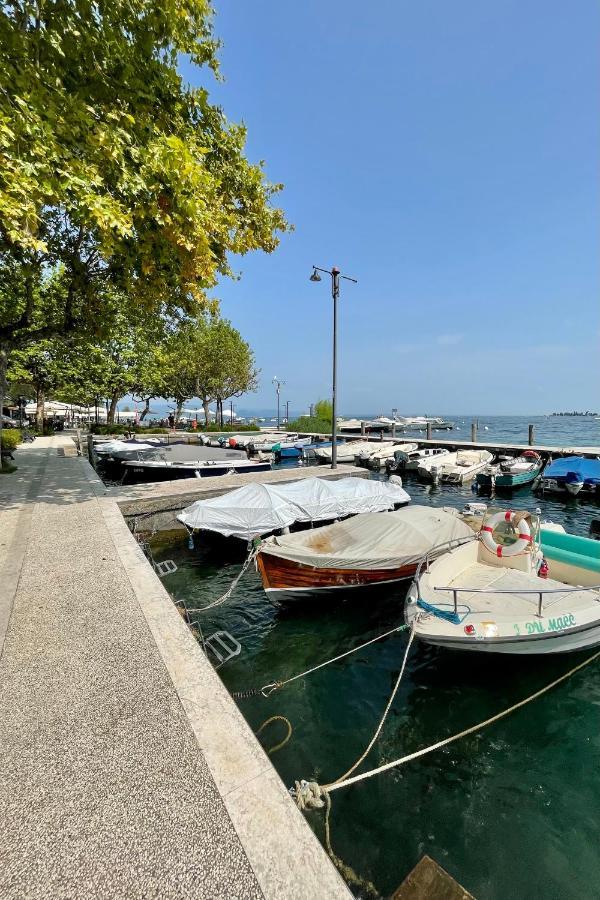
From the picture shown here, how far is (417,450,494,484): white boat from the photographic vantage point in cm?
2456

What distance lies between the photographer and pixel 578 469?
68.1ft

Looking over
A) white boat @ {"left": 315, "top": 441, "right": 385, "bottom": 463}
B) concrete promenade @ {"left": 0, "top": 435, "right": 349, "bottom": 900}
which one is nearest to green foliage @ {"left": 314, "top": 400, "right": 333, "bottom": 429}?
white boat @ {"left": 315, "top": 441, "right": 385, "bottom": 463}

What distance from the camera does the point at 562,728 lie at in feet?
17.9

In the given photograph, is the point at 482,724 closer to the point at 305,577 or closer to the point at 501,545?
the point at 501,545

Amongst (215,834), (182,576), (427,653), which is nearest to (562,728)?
(427,653)

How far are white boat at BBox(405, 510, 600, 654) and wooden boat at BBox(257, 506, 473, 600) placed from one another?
2.47ft

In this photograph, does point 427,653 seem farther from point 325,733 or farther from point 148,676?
point 148,676

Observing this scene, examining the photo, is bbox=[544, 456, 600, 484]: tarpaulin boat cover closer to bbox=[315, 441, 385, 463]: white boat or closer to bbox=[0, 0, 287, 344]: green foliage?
bbox=[315, 441, 385, 463]: white boat

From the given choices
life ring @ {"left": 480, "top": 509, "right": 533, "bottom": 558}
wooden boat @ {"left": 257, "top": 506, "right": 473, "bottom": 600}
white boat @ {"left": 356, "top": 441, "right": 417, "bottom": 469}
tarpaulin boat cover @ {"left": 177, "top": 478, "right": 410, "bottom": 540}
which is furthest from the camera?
white boat @ {"left": 356, "top": 441, "right": 417, "bottom": 469}

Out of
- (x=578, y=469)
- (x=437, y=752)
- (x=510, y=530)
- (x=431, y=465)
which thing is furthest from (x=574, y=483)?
(x=437, y=752)

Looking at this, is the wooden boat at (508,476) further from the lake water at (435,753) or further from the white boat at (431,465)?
the lake water at (435,753)

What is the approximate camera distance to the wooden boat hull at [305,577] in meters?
8.21

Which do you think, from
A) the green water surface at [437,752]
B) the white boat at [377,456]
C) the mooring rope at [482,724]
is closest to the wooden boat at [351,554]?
the green water surface at [437,752]

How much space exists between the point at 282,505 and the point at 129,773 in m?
8.92
